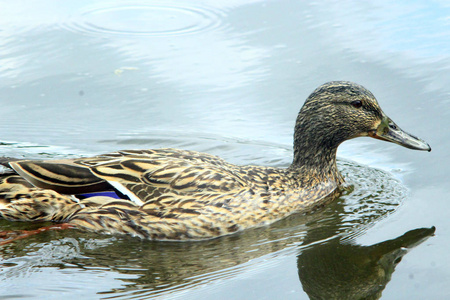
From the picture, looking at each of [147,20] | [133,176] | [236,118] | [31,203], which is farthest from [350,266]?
[147,20]

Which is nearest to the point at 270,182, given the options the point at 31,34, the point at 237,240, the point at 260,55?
the point at 237,240

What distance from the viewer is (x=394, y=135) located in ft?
28.9

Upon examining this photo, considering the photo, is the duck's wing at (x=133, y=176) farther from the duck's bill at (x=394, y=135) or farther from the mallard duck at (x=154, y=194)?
the duck's bill at (x=394, y=135)

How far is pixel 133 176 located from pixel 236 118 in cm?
261

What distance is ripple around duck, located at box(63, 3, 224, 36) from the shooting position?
12719mm

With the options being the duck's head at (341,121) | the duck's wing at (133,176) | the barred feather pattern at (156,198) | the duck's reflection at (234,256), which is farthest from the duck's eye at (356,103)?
the duck's wing at (133,176)

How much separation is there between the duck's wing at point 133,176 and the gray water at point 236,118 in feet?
1.77

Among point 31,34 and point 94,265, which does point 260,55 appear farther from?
point 94,265

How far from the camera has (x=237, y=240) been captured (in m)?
7.75

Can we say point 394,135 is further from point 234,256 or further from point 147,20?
point 147,20

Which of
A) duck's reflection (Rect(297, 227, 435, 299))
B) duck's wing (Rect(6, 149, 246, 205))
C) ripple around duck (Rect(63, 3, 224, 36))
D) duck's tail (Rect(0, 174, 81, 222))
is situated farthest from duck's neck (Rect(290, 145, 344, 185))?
ripple around duck (Rect(63, 3, 224, 36))

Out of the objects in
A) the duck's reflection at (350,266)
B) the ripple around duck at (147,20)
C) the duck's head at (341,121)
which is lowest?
the duck's reflection at (350,266)

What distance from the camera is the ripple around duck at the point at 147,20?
41.7ft

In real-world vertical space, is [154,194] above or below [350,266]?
above
